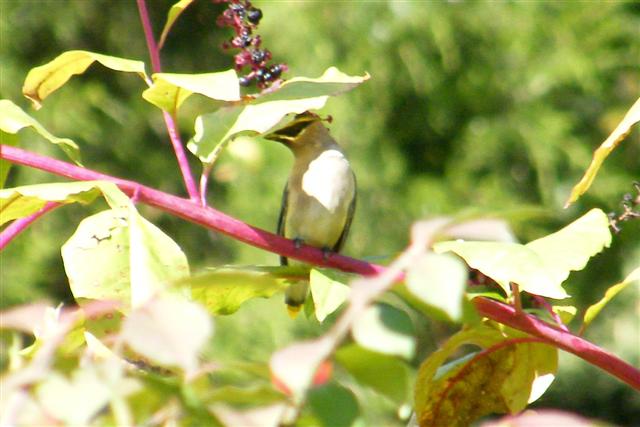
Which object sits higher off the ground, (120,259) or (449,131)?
(120,259)

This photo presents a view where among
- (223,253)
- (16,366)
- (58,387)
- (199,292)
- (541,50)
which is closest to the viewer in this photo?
(58,387)

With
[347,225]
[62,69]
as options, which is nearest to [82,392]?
[62,69]

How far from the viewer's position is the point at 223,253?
6.70 meters

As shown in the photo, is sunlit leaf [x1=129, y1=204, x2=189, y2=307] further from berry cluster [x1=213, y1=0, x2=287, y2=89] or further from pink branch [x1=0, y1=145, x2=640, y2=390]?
berry cluster [x1=213, y1=0, x2=287, y2=89]

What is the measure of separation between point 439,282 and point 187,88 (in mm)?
547

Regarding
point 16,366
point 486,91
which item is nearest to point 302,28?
point 486,91

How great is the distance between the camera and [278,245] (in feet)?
3.38

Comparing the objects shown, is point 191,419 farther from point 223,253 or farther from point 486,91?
point 223,253

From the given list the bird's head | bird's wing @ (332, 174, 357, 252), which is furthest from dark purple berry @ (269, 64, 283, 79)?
bird's wing @ (332, 174, 357, 252)

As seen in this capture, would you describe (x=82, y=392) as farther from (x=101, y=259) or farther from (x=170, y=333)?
(x=101, y=259)

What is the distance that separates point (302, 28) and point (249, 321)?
144 cm

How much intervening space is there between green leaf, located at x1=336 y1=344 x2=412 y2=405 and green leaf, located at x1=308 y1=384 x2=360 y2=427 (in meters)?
0.01

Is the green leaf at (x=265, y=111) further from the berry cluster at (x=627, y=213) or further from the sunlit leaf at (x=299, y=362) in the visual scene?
the sunlit leaf at (x=299, y=362)

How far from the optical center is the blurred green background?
542 cm
